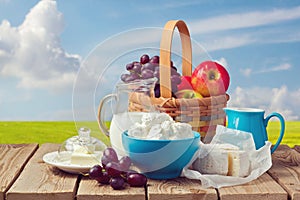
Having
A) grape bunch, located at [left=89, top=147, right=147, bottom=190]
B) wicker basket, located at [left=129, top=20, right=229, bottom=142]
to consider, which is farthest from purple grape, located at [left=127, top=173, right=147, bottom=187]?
wicker basket, located at [left=129, top=20, right=229, bottom=142]

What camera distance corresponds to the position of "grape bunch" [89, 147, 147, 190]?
1.56 metres

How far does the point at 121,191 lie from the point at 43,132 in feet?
10.0

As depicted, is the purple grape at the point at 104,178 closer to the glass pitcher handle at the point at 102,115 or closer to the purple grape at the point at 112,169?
the purple grape at the point at 112,169

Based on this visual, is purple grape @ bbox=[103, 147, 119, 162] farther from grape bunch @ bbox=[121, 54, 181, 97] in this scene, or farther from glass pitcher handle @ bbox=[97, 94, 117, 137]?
grape bunch @ bbox=[121, 54, 181, 97]

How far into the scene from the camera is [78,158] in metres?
1.72

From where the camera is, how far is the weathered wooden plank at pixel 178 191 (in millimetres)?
1489

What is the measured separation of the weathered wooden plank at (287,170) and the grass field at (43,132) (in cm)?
216

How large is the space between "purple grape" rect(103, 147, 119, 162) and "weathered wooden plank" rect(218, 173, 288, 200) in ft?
1.16

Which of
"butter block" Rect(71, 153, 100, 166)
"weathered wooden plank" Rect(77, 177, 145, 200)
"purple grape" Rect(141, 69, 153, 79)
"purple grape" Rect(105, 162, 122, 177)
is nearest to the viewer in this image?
"weathered wooden plank" Rect(77, 177, 145, 200)

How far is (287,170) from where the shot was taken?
6.04ft

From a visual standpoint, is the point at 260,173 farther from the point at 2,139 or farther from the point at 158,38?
the point at 2,139

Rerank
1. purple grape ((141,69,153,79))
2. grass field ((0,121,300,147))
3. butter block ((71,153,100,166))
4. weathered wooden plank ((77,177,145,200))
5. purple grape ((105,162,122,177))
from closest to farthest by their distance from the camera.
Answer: weathered wooden plank ((77,177,145,200)) → purple grape ((105,162,122,177)) → butter block ((71,153,100,166)) → purple grape ((141,69,153,79)) → grass field ((0,121,300,147))

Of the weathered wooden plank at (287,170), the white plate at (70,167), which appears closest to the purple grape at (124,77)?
the white plate at (70,167)

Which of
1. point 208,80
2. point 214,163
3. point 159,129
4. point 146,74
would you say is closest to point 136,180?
point 159,129
